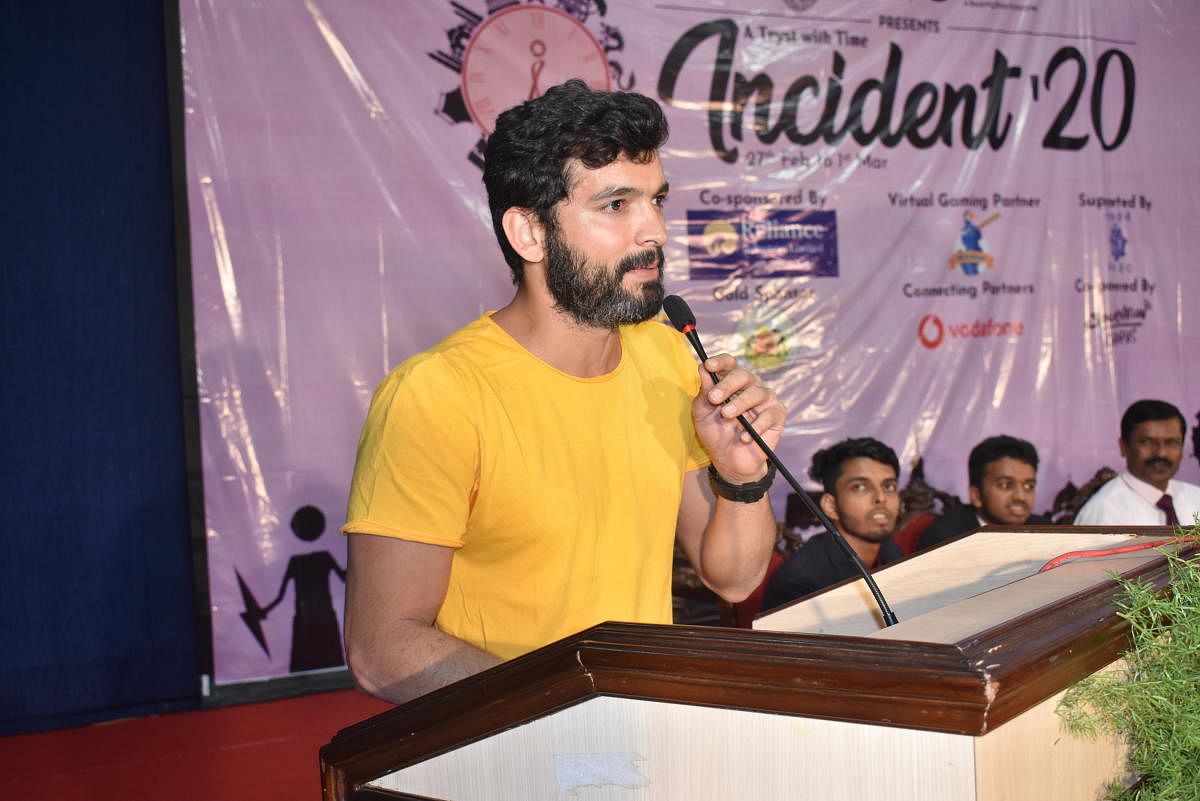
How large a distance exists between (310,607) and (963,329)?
317 centimetres

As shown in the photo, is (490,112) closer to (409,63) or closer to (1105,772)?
(409,63)

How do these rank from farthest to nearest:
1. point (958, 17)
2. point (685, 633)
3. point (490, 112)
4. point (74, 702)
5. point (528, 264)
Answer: point (958, 17) < point (490, 112) < point (74, 702) < point (528, 264) < point (685, 633)

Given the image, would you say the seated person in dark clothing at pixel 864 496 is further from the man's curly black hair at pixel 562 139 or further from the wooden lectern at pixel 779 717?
the wooden lectern at pixel 779 717

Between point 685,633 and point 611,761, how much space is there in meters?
0.12

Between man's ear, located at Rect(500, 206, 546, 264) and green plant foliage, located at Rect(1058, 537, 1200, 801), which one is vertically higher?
man's ear, located at Rect(500, 206, 546, 264)

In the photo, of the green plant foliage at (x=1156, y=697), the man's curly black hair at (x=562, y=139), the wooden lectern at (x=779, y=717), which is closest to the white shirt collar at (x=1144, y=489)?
the man's curly black hair at (x=562, y=139)

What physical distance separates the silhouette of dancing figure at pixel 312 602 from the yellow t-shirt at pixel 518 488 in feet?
8.38

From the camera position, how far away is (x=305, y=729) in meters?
3.83

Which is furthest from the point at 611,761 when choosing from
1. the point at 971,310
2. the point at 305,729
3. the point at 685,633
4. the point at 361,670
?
the point at 971,310

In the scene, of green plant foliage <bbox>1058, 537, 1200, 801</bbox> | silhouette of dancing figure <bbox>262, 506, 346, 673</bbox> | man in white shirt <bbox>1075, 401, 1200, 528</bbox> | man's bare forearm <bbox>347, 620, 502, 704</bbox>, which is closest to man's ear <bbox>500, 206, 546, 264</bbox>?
man's bare forearm <bbox>347, 620, 502, 704</bbox>

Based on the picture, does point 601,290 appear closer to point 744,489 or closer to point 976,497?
point 744,489

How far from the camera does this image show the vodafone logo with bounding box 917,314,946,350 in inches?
206

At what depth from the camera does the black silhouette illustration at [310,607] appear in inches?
164

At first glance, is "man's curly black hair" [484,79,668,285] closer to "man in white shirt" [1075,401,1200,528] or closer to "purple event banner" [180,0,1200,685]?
"purple event banner" [180,0,1200,685]
